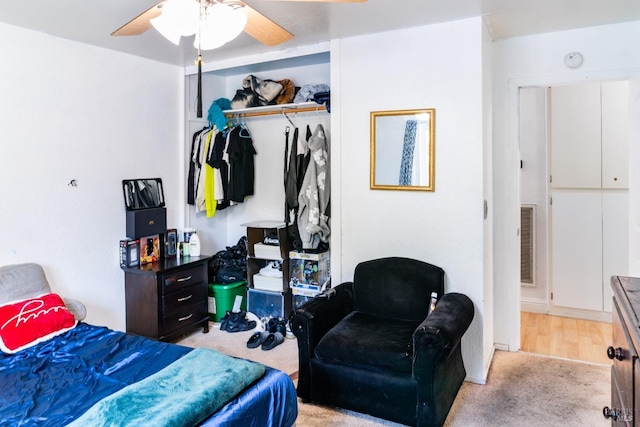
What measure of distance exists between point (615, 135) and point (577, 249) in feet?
3.53

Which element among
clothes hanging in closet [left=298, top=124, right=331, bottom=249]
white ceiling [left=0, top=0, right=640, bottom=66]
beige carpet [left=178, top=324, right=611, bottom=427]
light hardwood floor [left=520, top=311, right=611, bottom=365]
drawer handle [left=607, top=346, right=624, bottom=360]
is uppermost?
white ceiling [left=0, top=0, right=640, bottom=66]

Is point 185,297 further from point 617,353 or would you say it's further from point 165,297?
point 617,353

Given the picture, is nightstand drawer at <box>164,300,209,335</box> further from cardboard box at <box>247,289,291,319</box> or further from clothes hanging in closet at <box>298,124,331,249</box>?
clothes hanging in closet at <box>298,124,331,249</box>

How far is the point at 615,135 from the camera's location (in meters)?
4.04

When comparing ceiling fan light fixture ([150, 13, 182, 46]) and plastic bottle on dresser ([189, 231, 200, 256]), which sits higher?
ceiling fan light fixture ([150, 13, 182, 46])

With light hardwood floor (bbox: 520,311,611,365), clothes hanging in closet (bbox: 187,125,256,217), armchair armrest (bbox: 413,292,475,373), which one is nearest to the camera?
armchair armrest (bbox: 413,292,475,373)

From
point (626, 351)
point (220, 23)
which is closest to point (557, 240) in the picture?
point (626, 351)

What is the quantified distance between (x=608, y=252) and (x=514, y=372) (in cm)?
176

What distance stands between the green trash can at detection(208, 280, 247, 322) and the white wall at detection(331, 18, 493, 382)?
117cm

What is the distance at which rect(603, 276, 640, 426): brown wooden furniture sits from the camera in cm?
119

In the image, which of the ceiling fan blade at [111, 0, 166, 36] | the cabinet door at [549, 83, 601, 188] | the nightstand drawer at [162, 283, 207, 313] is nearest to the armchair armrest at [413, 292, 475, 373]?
the ceiling fan blade at [111, 0, 166, 36]

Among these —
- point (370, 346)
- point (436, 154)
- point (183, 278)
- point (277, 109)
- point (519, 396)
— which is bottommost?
point (519, 396)

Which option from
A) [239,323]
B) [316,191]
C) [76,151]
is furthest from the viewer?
[239,323]

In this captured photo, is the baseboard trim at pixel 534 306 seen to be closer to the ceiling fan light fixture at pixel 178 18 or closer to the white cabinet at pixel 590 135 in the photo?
the white cabinet at pixel 590 135
